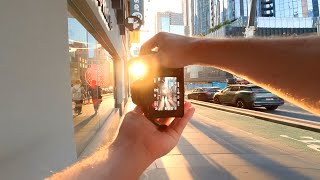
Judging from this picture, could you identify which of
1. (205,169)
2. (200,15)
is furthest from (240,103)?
(200,15)

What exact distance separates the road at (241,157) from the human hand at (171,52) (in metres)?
4.46

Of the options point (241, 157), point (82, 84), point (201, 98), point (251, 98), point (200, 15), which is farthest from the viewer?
point (200, 15)

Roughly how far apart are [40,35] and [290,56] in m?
2.52

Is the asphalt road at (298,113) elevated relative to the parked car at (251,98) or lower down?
lower down

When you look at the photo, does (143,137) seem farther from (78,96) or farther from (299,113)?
(299,113)

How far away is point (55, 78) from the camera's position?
3.65m

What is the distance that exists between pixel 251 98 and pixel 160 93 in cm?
1980

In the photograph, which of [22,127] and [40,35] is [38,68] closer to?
[40,35]

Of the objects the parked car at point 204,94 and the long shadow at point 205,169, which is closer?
the long shadow at point 205,169

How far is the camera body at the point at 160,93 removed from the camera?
136 cm

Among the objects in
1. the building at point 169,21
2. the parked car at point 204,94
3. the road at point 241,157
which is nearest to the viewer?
the road at point 241,157

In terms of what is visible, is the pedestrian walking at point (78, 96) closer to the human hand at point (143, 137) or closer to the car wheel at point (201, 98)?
the human hand at point (143, 137)

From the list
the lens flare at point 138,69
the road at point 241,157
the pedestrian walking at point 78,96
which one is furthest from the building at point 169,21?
the lens flare at point 138,69

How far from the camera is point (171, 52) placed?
4.37 feet
